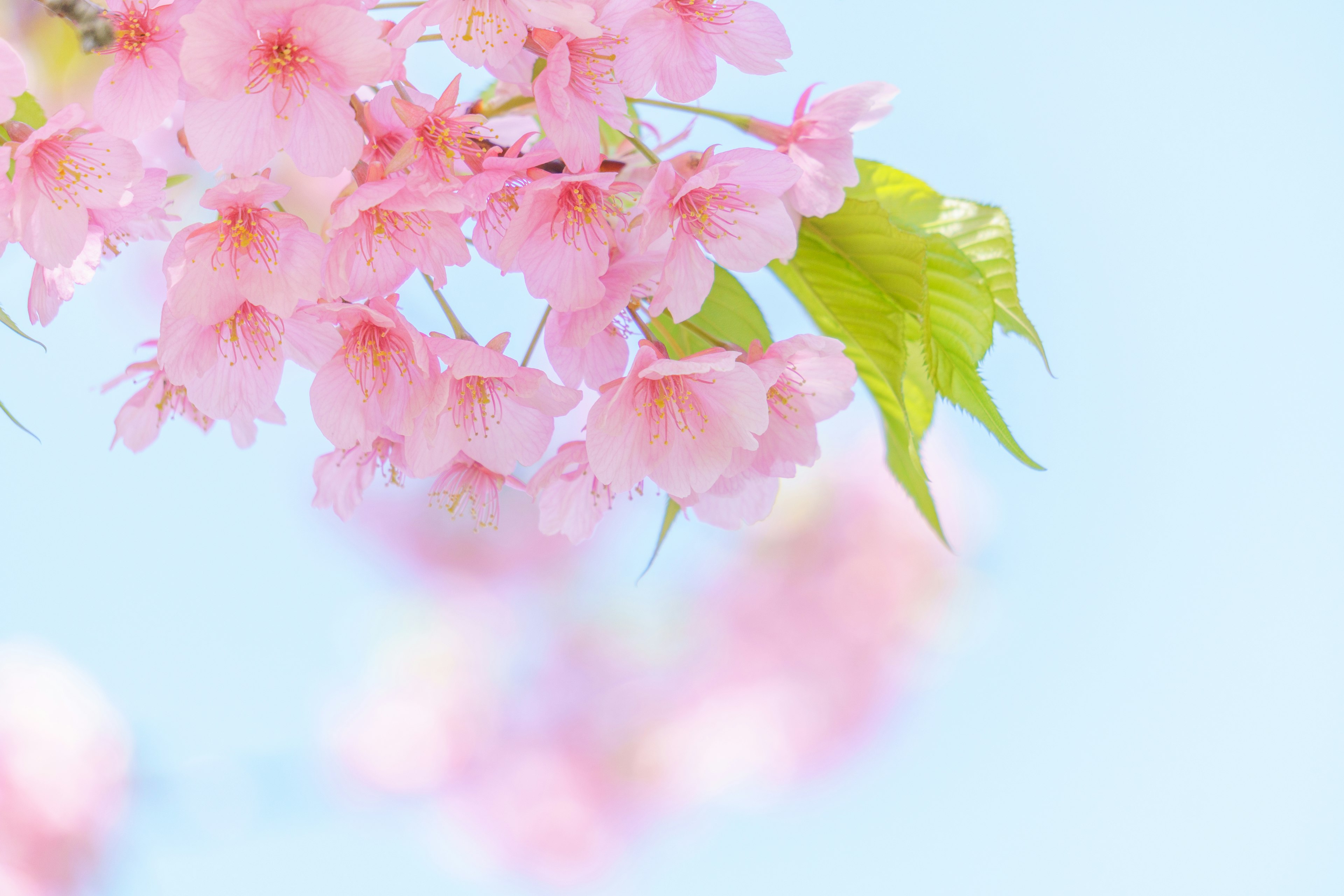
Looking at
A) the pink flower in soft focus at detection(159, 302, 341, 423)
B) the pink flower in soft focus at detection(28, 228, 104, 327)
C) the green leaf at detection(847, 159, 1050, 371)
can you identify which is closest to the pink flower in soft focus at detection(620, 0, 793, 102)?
the green leaf at detection(847, 159, 1050, 371)

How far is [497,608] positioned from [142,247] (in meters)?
1.88

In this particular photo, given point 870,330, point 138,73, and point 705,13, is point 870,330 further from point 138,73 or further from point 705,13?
point 138,73

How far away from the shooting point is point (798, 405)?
611mm

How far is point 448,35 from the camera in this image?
0.45m

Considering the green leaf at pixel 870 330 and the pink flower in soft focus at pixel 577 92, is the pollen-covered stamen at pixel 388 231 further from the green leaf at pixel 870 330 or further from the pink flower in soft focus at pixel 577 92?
the green leaf at pixel 870 330

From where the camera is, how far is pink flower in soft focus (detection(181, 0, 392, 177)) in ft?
1.45

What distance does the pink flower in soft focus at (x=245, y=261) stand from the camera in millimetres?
480

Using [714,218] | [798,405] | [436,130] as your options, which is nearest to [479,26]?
[436,130]

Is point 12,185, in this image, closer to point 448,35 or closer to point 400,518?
point 448,35

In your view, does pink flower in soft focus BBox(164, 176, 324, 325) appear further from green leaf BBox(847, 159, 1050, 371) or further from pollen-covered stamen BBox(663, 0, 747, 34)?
green leaf BBox(847, 159, 1050, 371)

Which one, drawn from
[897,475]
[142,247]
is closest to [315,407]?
[897,475]

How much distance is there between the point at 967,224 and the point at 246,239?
1.50 ft

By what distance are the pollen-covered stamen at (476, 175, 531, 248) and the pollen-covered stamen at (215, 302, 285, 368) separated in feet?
0.44

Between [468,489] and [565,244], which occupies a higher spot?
[565,244]
